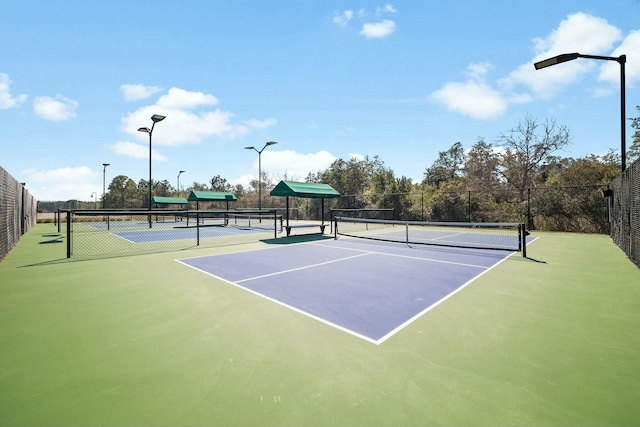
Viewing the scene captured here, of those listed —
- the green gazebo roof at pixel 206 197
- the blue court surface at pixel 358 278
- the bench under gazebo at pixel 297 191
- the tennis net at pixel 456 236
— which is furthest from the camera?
the green gazebo roof at pixel 206 197

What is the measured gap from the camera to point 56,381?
3098 millimetres

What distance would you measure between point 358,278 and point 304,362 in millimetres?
3941

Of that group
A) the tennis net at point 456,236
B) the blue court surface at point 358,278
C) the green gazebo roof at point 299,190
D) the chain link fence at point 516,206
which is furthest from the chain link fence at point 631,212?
the green gazebo roof at point 299,190

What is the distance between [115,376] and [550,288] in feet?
24.9

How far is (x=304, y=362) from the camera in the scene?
3.42 m

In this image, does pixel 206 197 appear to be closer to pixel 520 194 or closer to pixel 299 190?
pixel 299 190

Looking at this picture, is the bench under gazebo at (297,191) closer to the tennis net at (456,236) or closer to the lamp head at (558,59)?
the tennis net at (456,236)

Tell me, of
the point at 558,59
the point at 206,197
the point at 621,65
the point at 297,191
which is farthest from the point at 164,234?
the point at 621,65

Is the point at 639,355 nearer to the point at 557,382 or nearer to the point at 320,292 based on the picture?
the point at 557,382

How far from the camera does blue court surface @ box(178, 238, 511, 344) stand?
4871 millimetres

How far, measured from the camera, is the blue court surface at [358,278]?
16.0ft

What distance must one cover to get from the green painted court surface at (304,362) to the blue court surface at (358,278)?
1.16 ft

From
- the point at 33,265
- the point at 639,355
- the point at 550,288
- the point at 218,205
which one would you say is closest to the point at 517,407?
the point at 639,355

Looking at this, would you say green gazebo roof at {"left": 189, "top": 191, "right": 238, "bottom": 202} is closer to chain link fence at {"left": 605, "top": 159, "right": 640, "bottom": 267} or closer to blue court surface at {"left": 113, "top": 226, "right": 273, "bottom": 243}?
blue court surface at {"left": 113, "top": 226, "right": 273, "bottom": 243}
